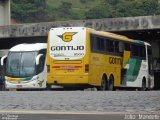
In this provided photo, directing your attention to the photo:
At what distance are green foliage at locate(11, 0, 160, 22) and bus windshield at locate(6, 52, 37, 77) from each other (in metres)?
49.2

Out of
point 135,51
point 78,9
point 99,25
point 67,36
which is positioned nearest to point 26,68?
point 67,36

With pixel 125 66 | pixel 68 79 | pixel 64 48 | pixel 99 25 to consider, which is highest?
pixel 99 25

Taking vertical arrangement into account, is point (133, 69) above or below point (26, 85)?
above

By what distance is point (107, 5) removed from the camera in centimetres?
8988

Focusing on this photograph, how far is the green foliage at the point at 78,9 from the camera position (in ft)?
265

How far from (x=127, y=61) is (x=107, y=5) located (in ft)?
202

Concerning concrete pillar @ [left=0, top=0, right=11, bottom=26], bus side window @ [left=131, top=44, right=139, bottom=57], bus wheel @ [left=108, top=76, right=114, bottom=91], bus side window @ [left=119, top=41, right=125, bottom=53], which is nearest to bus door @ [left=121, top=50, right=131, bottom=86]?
bus side window @ [left=119, top=41, right=125, bottom=53]

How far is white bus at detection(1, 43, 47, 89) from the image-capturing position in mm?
28906

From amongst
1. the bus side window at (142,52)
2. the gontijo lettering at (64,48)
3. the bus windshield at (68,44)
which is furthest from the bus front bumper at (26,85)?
the bus side window at (142,52)

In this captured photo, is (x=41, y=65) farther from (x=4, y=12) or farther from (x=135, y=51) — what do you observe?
(x=4, y=12)

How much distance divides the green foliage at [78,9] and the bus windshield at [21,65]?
49188mm

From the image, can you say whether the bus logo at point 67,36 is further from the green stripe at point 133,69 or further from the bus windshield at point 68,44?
the green stripe at point 133,69

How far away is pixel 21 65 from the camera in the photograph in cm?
2938

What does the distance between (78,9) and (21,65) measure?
323ft
